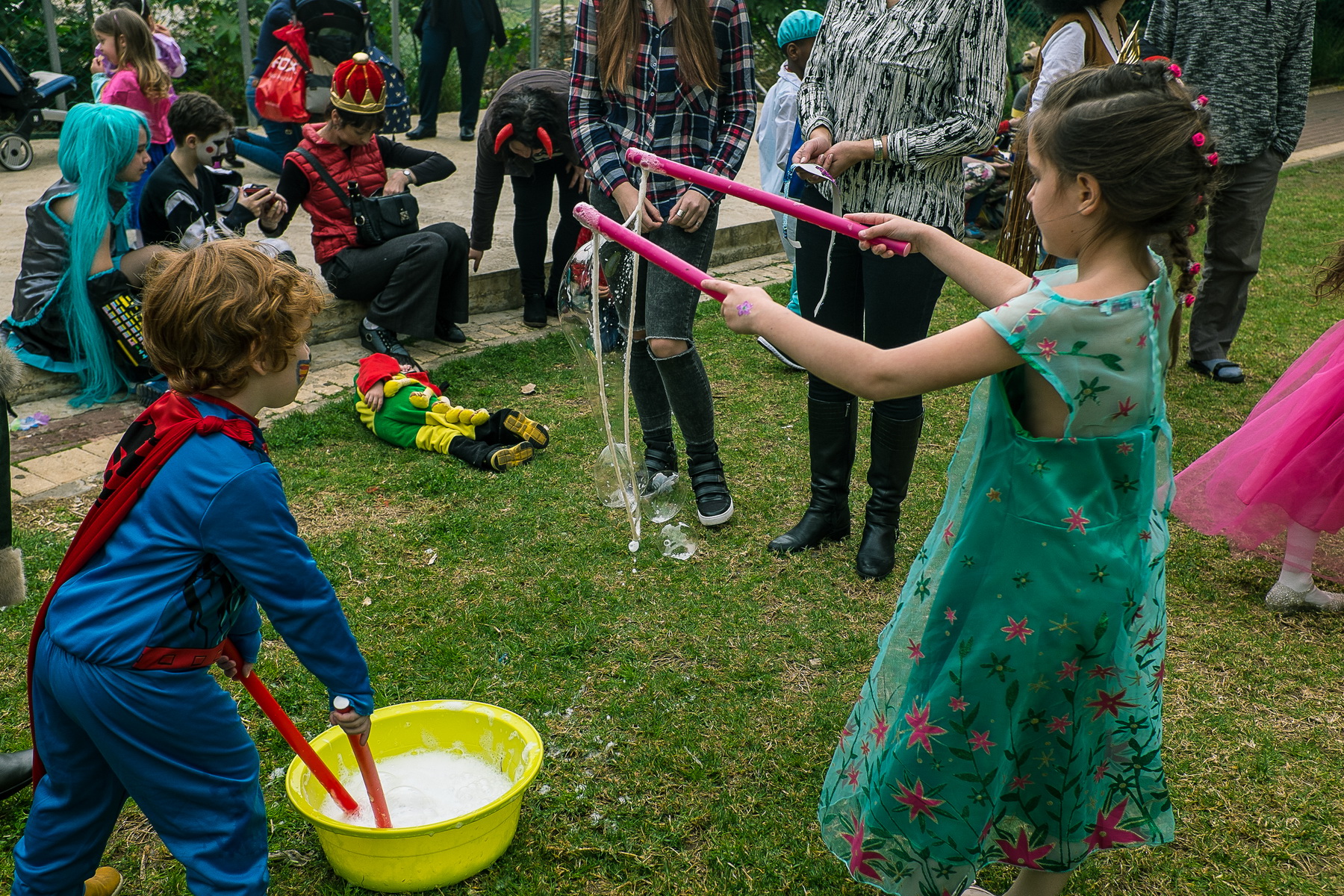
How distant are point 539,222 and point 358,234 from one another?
3.26 ft

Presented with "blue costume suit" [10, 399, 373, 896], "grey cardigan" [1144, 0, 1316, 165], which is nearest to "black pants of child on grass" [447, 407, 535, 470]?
"blue costume suit" [10, 399, 373, 896]

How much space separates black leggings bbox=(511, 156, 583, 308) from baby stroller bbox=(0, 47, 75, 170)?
4.11 metres

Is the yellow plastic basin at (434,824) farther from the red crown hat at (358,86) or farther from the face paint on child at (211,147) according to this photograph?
the red crown hat at (358,86)

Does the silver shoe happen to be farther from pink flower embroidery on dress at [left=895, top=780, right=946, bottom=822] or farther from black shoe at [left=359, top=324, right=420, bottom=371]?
black shoe at [left=359, top=324, right=420, bottom=371]

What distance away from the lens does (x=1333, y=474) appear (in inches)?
122

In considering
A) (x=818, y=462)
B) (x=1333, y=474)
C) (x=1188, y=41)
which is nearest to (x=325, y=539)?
(x=818, y=462)

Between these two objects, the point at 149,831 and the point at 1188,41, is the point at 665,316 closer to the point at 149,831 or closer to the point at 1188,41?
the point at 149,831

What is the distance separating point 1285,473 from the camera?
124 inches

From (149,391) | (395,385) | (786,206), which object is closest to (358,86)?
(395,385)

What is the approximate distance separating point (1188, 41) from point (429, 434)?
3.85 meters

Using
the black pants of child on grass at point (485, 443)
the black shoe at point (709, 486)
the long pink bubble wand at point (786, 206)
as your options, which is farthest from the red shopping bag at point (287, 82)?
the long pink bubble wand at point (786, 206)

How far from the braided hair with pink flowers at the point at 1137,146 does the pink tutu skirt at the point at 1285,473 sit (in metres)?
1.72

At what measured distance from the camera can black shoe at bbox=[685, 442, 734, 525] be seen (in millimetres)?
3762

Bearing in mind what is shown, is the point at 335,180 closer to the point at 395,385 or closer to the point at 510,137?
the point at 510,137
